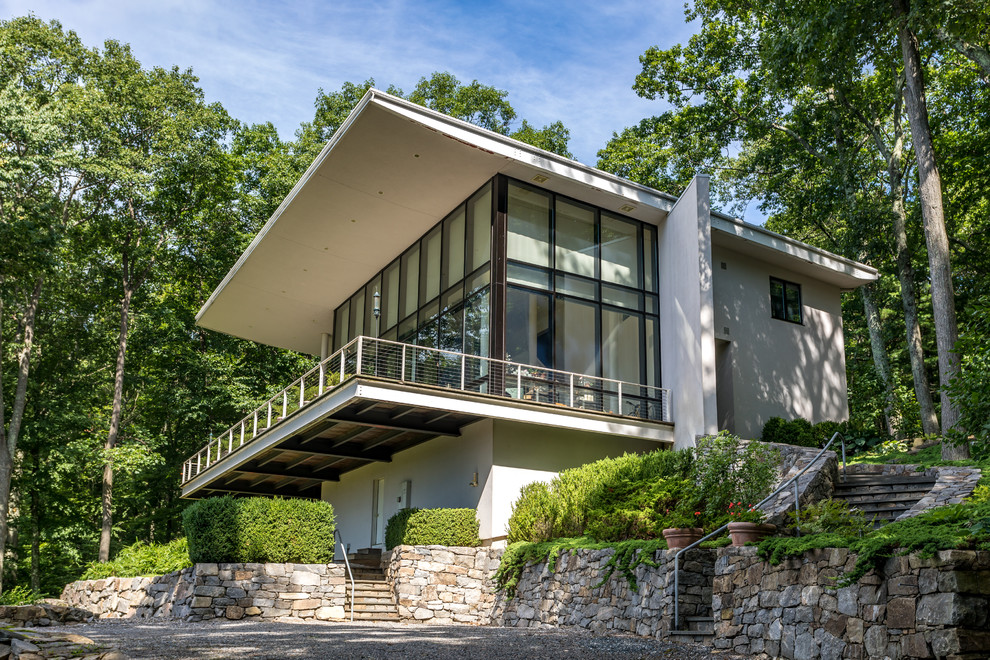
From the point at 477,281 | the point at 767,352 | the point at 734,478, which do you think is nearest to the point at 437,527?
the point at 477,281

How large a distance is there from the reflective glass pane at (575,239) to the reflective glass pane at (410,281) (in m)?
4.41

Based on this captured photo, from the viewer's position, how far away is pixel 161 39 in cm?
2770

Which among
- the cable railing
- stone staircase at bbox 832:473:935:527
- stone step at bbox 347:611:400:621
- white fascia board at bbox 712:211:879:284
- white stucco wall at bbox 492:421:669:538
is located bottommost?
stone step at bbox 347:611:400:621

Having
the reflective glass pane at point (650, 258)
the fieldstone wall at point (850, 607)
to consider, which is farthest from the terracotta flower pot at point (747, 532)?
the reflective glass pane at point (650, 258)

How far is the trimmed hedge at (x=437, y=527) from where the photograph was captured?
16.1 metres

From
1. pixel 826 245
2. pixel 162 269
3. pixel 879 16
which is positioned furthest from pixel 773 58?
pixel 162 269

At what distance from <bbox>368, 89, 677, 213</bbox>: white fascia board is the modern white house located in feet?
0.13

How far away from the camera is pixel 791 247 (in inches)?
822

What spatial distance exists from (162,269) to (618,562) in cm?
2290

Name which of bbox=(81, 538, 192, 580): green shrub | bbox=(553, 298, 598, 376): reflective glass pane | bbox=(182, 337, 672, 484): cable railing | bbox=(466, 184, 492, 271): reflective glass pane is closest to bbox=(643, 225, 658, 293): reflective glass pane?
bbox=(553, 298, 598, 376): reflective glass pane

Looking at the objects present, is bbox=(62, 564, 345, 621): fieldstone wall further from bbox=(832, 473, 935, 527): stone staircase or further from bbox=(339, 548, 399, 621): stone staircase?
bbox=(832, 473, 935, 527): stone staircase

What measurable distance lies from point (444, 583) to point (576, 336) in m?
5.76

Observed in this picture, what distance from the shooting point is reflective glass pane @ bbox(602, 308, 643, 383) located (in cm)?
1819

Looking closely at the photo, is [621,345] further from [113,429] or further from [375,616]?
[113,429]
